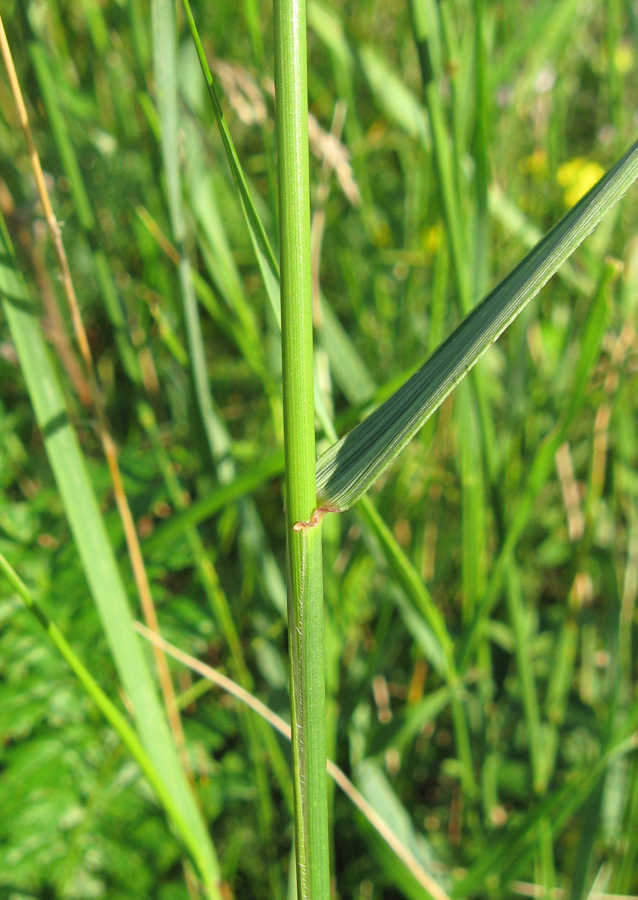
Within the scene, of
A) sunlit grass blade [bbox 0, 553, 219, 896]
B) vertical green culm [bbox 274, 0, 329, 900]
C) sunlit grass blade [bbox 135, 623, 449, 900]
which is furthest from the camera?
sunlit grass blade [bbox 135, 623, 449, 900]

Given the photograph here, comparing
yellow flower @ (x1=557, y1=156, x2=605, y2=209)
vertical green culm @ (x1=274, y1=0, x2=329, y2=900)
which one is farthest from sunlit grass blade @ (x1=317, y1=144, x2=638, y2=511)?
yellow flower @ (x1=557, y1=156, x2=605, y2=209)

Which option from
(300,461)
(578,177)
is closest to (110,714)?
(300,461)

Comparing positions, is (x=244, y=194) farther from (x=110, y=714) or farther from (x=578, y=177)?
(x=578, y=177)

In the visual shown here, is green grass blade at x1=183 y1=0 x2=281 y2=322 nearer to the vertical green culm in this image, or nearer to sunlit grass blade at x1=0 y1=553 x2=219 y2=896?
the vertical green culm

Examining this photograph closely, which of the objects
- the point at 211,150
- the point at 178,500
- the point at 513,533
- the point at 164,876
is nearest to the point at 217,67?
the point at 211,150

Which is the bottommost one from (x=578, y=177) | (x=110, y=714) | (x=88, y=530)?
(x=110, y=714)
